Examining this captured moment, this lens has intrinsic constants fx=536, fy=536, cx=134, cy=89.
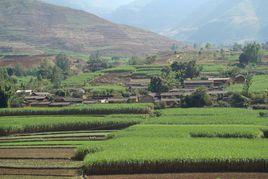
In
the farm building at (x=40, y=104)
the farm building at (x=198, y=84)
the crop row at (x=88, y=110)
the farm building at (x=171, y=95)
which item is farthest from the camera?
the farm building at (x=198, y=84)

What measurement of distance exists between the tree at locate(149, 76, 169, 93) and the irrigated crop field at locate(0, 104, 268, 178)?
73.4 feet

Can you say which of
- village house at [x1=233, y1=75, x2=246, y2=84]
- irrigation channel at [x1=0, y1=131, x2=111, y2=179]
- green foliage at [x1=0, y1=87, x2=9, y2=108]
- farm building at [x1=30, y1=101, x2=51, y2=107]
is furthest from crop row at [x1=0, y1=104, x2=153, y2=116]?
village house at [x1=233, y1=75, x2=246, y2=84]

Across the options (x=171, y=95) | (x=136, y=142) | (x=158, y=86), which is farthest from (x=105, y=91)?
(x=136, y=142)

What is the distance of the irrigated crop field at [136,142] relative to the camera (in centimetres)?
3912

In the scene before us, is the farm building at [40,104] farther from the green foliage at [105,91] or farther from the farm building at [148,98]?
the farm building at [148,98]

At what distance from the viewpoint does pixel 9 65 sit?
14675cm

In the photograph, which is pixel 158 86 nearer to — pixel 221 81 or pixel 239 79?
pixel 221 81

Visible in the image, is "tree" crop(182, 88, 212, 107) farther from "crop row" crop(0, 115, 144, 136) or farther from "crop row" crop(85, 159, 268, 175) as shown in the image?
"crop row" crop(85, 159, 268, 175)

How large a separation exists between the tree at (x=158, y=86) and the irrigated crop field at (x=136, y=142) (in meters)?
22.4

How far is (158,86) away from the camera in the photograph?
9150cm

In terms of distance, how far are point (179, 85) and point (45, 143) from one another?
Answer: 50167 mm

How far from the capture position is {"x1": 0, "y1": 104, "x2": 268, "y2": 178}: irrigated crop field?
128 feet

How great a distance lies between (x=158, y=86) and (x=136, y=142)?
Result: 4672 centimetres

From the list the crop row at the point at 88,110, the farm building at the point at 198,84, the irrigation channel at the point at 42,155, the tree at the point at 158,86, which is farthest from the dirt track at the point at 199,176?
the farm building at the point at 198,84
